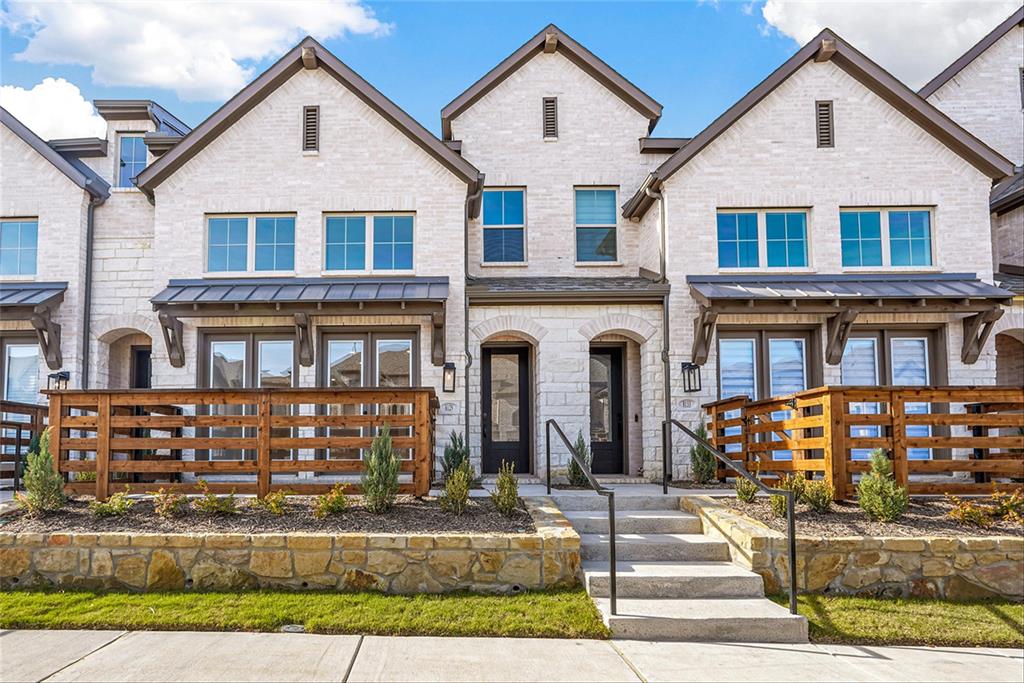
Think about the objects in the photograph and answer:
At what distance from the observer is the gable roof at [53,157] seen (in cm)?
1308

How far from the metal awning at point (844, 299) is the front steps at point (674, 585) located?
4.04 m

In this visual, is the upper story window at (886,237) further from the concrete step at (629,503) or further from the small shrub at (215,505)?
the small shrub at (215,505)

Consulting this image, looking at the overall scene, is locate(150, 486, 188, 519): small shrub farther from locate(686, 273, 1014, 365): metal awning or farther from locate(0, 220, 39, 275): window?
locate(686, 273, 1014, 365): metal awning

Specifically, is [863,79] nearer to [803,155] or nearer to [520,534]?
[803,155]

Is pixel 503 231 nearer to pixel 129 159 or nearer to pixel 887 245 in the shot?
pixel 887 245

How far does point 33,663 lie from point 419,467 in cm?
424

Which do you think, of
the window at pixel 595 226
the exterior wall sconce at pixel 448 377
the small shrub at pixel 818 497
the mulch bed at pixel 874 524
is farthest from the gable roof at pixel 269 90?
the mulch bed at pixel 874 524

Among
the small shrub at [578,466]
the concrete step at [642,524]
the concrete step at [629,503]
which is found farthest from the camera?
the small shrub at [578,466]

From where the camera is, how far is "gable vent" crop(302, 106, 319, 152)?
13.0m

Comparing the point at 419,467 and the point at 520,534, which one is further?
the point at 419,467

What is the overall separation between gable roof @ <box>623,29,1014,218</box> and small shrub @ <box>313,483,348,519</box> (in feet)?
24.7

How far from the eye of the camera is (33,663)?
5543 millimetres

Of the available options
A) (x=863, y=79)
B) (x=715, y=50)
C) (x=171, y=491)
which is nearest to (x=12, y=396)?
(x=171, y=491)

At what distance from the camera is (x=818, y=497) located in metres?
8.23
